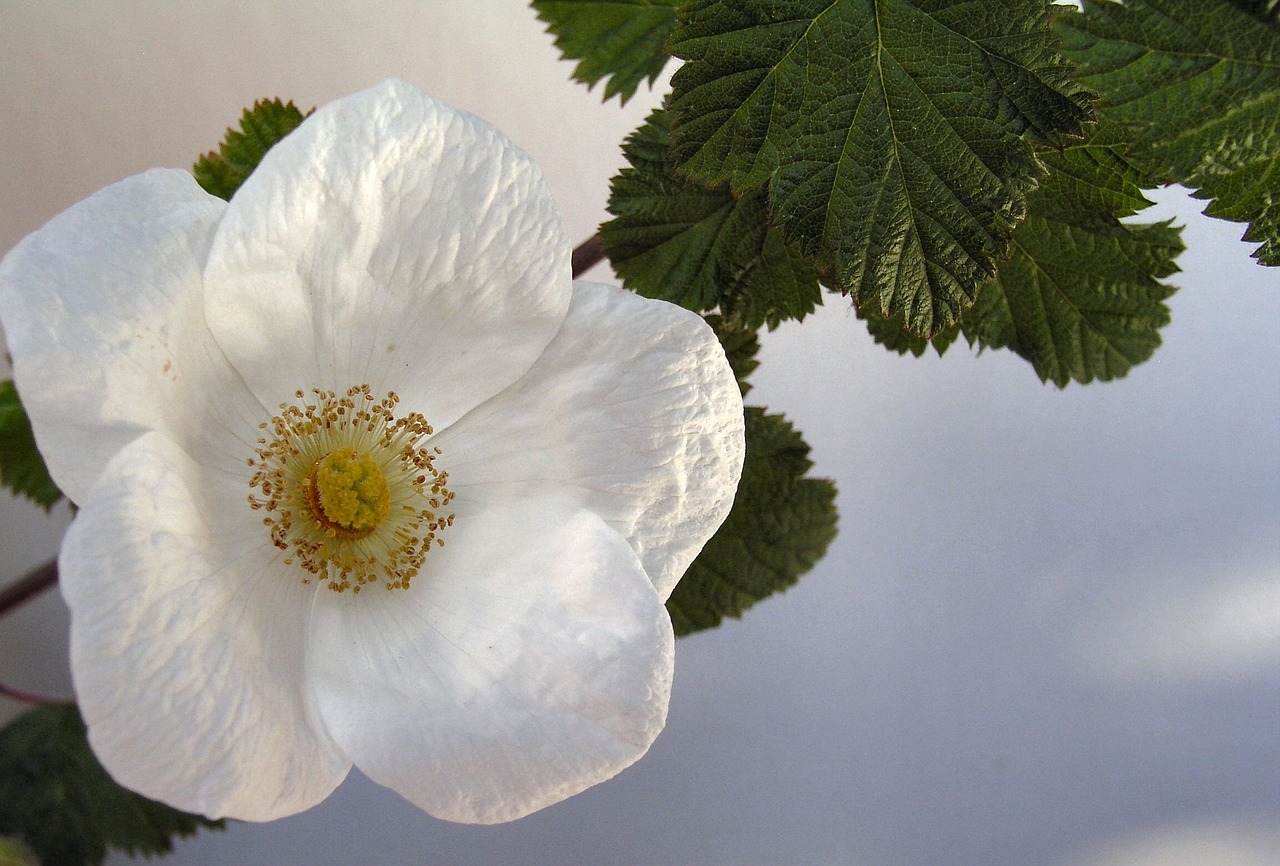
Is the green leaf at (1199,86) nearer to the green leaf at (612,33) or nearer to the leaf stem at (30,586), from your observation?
the green leaf at (612,33)

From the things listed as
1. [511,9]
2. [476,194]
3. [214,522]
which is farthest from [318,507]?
[511,9]

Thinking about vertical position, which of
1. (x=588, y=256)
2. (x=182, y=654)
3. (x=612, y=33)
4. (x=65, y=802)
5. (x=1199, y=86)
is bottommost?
(x=65, y=802)

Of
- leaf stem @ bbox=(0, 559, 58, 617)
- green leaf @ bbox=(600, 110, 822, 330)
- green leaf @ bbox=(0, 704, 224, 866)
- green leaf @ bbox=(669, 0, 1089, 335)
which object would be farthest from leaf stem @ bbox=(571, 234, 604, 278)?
green leaf @ bbox=(0, 704, 224, 866)

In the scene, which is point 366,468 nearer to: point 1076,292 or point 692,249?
point 692,249

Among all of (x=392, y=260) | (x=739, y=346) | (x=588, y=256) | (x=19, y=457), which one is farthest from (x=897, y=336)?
(x=19, y=457)

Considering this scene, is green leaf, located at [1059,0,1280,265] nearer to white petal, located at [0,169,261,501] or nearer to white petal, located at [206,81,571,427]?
white petal, located at [206,81,571,427]

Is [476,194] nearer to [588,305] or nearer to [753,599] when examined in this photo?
[588,305]
